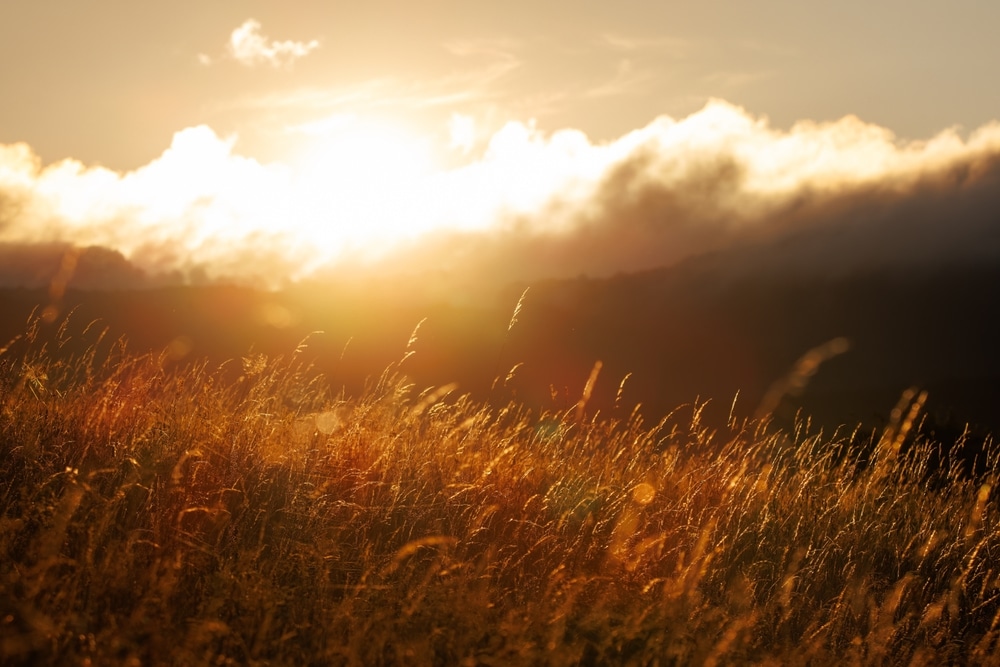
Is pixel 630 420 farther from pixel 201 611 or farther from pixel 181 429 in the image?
pixel 201 611

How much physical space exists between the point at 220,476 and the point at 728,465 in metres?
4.02

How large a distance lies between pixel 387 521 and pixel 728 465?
3.11m

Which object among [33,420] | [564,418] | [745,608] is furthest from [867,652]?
Answer: [33,420]

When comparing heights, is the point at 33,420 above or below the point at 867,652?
above

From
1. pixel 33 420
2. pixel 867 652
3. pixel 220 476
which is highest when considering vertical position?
pixel 33 420

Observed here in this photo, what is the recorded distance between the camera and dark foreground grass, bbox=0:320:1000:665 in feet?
12.0

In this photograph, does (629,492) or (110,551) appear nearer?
(110,551)

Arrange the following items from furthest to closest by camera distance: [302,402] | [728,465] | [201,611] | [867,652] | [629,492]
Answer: [302,402] < [728,465] < [629,492] < [867,652] < [201,611]

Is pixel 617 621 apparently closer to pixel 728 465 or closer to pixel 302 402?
pixel 728 465

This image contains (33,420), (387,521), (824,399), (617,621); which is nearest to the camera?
(617,621)

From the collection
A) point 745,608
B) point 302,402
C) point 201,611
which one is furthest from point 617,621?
point 302,402

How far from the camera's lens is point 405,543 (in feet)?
16.1

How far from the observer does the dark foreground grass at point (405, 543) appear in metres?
3.66

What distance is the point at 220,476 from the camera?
5156 millimetres
